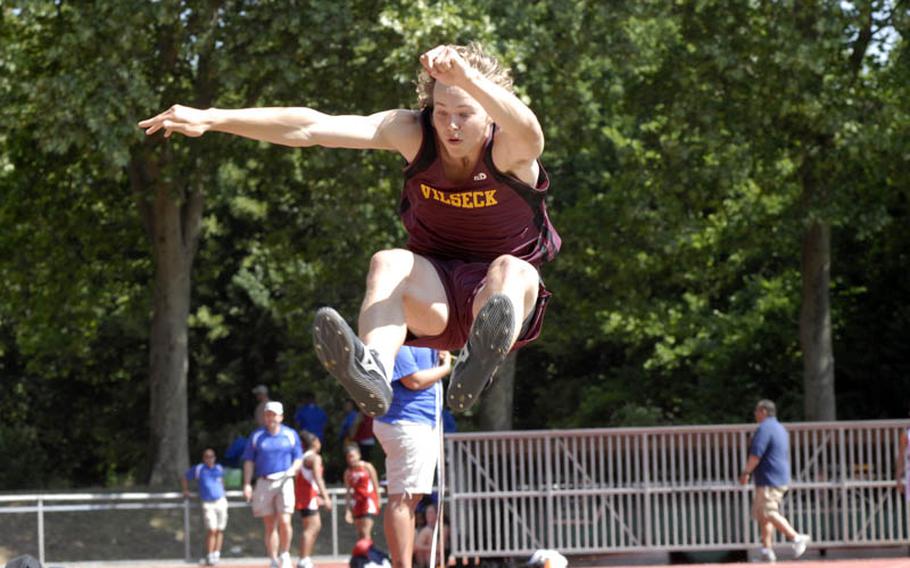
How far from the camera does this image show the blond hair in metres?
6.74

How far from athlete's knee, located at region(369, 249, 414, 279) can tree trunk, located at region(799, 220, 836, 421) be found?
16669 millimetres

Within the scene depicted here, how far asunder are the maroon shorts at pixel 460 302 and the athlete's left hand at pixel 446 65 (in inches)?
46.4

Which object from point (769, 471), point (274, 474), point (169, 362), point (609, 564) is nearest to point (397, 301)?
point (274, 474)

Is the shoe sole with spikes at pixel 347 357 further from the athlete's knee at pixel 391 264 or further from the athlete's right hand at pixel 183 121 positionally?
the athlete's right hand at pixel 183 121

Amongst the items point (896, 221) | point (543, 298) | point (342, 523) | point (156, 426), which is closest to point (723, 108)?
point (896, 221)

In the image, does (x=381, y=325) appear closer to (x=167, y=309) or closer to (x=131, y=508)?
(x=131, y=508)

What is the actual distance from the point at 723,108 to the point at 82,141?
9374 millimetres

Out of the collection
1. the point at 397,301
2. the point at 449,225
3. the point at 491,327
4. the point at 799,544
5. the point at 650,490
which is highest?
the point at 449,225

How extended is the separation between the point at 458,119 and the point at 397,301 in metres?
0.86

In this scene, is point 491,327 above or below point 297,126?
below

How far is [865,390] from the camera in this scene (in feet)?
88.5

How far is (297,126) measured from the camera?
6.36m

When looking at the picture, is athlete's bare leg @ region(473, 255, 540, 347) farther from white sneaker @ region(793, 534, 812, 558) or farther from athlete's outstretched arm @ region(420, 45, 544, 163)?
white sneaker @ region(793, 534, 812, 558)

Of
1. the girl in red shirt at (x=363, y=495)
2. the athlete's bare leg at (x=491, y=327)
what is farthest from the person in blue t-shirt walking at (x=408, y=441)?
the girl in red shirt at (x=363, y=495)
